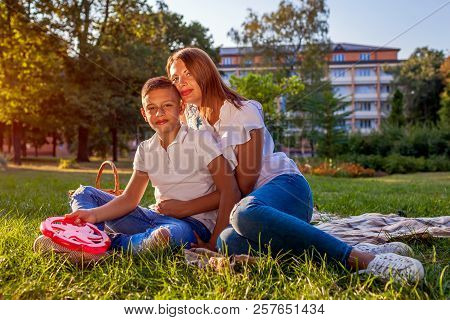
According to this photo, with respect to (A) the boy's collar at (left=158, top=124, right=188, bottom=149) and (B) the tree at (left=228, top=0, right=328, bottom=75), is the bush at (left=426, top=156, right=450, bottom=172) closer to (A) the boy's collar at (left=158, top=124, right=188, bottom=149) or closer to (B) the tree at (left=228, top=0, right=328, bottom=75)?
(B) the tree at (left=228, top=0, right=328, bottom=75)

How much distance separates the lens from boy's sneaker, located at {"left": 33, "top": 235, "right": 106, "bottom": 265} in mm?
2549

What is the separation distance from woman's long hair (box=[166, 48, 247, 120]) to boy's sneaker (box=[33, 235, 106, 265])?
109 cm

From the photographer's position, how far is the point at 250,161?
295 centimetres

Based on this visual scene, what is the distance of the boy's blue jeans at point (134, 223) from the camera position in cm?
292

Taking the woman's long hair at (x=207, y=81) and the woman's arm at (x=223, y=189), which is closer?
the woman's arm at (x=223, y=189)

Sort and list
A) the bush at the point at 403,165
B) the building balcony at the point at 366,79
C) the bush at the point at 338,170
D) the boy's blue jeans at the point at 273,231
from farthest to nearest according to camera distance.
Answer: the building balcony at the point at 366,79
the bush at the point at 403,165
the bush at the point at 338,170
the boy's blue jeans at the point at 273,231

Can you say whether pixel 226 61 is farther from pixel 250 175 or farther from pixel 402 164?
pixel 250 175

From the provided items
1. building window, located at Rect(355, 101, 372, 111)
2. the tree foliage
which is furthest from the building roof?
building window, located at Rect(355, 101, 372, 111)

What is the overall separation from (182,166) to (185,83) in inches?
19.4

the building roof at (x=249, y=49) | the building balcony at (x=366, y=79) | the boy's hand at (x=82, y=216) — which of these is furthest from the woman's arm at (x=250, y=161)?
the building balcony at (x=366, y=79)

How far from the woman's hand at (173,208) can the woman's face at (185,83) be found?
0.62 meters

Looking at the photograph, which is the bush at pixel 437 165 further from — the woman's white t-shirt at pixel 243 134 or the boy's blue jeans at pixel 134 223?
Result: the boy's blue jeans at pixel 134 223
